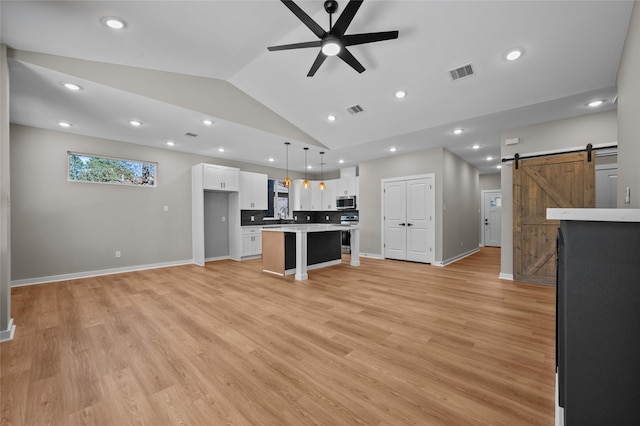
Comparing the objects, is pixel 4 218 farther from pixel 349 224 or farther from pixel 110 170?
pixel 349 224

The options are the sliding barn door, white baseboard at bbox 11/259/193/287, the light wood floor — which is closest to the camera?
the light wood floor

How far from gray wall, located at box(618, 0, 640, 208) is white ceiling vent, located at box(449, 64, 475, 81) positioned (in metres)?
1.35

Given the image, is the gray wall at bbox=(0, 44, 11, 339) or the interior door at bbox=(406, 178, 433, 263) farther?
the interior door at bbox=(406, 178, 433, 263)

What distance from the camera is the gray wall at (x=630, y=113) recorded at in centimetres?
207

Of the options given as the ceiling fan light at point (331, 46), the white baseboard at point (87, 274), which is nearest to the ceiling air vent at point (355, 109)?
the ceiling fan light at point (331, 46)

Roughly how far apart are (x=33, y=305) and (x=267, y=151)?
488 cm

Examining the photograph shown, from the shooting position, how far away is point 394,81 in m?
3.80

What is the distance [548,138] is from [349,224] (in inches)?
196

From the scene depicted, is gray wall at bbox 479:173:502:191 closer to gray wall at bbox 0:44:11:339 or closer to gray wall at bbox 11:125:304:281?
gray wall at bbox 11:125:304:281

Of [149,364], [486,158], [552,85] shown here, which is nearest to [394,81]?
[552,85]

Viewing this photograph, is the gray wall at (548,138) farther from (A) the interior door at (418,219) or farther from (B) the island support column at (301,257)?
(B) the island support column at (301,257)

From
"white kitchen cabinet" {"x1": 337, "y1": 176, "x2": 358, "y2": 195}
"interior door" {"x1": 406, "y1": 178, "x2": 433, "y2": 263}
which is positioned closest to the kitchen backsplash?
"white kitchen cabinet" {"x1": 337, "y1": 176, "x2": 358, "y2": 195}

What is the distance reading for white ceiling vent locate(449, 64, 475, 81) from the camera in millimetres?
3329

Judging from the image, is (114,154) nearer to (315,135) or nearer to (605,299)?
(315,135)
